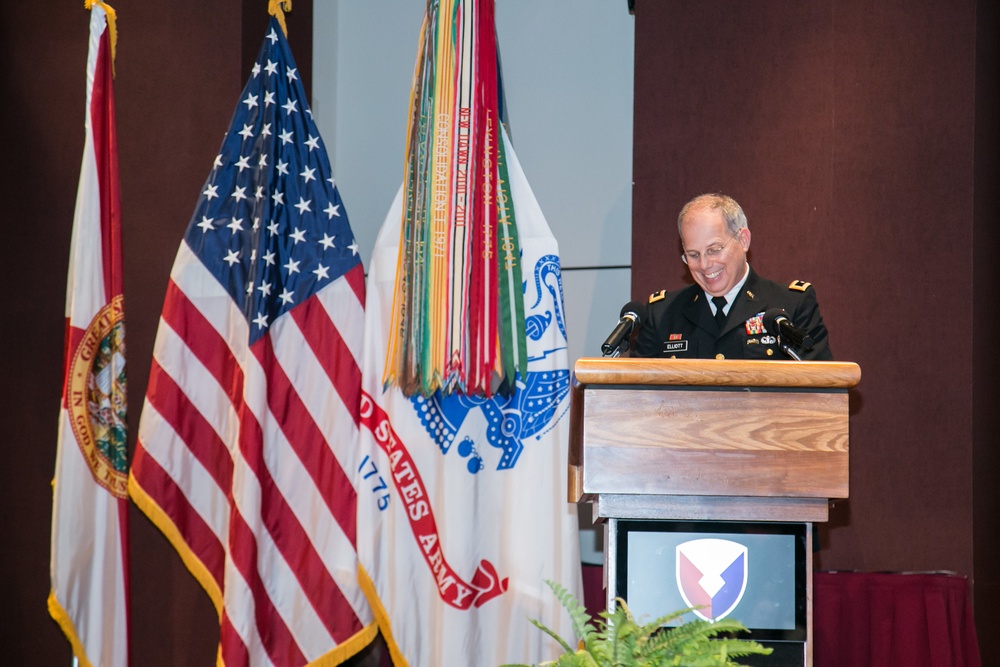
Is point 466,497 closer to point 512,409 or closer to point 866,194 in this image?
point 512,409

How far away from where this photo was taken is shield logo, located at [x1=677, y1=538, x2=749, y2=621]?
6.79ft

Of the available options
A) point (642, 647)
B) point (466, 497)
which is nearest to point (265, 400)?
point (466, 497)

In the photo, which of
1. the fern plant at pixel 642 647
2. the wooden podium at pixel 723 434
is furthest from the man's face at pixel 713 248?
the fern plant at pixel 642 647

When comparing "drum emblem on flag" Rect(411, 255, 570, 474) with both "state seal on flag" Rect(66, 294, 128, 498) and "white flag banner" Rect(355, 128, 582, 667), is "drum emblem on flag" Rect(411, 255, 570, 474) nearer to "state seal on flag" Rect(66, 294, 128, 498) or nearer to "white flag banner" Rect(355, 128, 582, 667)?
"white flag banner" Rect(355, 128, 582, 667)

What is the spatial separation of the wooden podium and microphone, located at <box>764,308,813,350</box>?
0.10 meters

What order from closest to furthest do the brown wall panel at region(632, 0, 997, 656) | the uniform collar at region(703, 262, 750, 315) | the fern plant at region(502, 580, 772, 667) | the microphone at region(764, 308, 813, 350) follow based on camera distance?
the fern plant at region(502, 580, 772, 667)
the microphone at region(764, 308, 813, 350)
the uniform collar at region(703, 262, 750, 315)
the brown wall panel at region(632, 0, 997, 656)

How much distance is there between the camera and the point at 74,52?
159 inches

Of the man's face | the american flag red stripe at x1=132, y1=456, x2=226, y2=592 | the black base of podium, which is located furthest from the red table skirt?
the american flag red stripe at x1=132, y1=456, x2=226, y2=592

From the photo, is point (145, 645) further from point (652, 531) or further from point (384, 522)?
point (652, 531)

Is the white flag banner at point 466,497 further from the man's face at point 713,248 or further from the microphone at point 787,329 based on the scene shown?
the microphone at point 787,329

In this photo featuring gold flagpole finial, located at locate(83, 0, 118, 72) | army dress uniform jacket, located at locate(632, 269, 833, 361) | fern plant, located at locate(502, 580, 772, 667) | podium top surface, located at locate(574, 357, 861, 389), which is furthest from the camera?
gold flagpole finial, located at locate(83, 0, 118, 72)

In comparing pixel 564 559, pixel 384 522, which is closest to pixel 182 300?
pixel 384 522

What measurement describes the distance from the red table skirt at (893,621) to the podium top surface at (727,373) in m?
1.43

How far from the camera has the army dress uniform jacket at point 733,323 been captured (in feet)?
8.77
